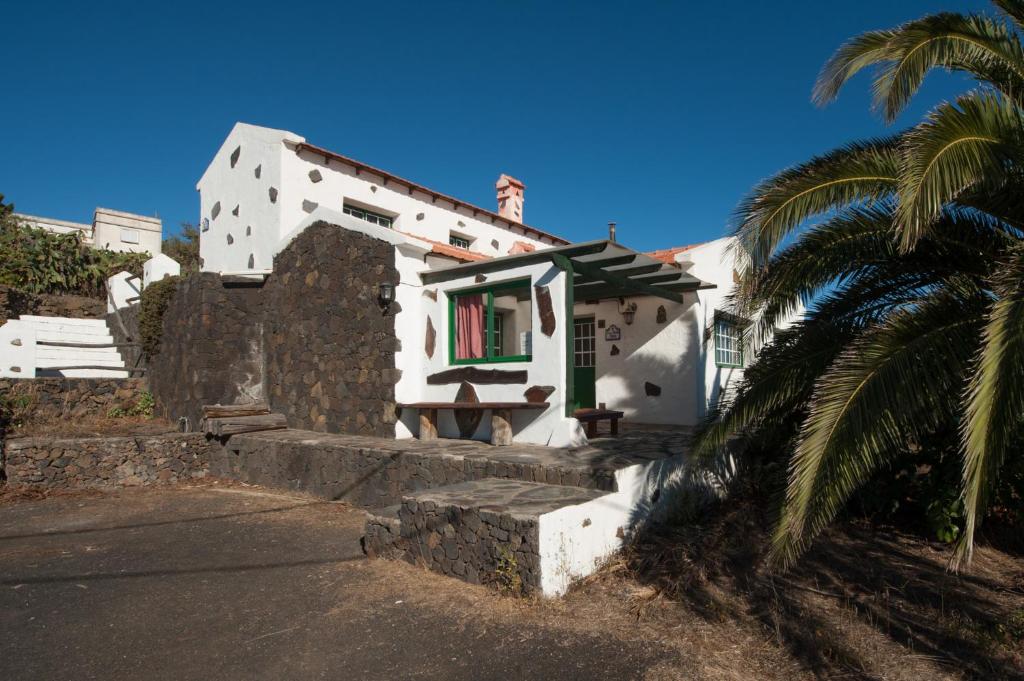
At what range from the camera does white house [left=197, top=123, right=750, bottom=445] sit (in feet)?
24.4

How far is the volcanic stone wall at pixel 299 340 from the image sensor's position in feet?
29.7

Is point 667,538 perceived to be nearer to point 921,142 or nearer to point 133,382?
point 921,142

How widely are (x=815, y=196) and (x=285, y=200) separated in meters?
10.2

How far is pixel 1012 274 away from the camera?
3367 millimetres

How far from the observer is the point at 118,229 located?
68.2 feet

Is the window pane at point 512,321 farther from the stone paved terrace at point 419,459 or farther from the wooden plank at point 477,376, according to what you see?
the stone paved terrace at point 419,459

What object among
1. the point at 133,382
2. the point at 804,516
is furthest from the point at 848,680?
the point at 133,382

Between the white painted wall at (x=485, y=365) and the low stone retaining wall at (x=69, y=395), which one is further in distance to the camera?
the low stone retaining wall at (x=69, y=395)

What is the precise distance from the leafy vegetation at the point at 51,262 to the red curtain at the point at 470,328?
13597mm

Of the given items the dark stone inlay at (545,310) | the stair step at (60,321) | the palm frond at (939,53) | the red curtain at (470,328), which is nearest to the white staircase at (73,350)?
the stair step at (60,321)

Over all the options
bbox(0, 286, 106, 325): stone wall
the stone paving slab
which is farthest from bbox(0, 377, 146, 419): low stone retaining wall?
the stone paving slab

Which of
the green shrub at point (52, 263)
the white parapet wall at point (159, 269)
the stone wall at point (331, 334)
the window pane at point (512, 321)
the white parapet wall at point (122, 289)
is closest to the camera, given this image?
the stone wall at point (331, 334)

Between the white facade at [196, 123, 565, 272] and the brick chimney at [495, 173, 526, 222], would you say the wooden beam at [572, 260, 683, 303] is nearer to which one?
the white facade at [196, 123, 565, 272]

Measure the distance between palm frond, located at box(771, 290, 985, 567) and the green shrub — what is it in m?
18.7
